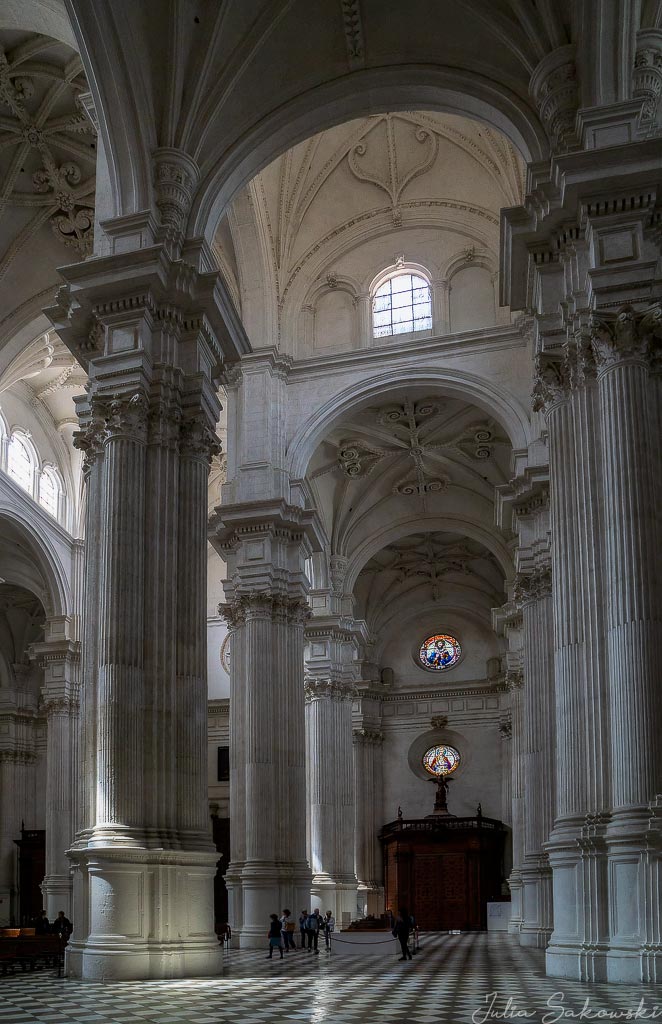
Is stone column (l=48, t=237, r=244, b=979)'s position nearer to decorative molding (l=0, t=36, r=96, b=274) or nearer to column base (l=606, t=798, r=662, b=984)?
column base (l=606, t=798, r=662, b=984)

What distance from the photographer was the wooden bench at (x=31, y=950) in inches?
633

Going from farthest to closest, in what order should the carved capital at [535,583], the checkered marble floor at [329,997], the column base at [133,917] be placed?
the carved capital at [535,583], the column base at [133,917], the checkered marble floor at [329,997]

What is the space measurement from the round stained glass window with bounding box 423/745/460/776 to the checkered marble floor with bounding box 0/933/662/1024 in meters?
27.4

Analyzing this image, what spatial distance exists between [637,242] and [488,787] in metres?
32.4

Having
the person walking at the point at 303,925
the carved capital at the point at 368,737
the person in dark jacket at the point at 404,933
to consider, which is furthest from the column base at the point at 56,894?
the carved capital at the point at 368,737

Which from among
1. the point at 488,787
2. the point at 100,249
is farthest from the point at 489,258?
the point at 488,787

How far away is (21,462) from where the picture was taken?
108 feet

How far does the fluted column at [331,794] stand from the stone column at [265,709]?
6.27 metres

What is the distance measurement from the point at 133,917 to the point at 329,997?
3394 mm

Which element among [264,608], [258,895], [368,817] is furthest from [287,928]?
[368,817]

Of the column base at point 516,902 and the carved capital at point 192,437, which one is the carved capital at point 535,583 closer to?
the carved capital at point 192,437

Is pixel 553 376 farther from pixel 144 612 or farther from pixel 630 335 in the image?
pixel 144 612

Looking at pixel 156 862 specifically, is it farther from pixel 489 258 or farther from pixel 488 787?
pixel 488 787

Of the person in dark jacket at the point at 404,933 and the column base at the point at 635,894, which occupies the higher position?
the column base at the point at 635,894
